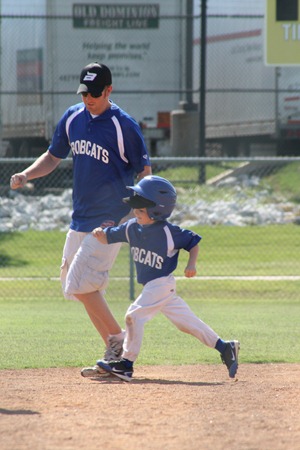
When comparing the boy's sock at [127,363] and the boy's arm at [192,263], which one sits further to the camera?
the boy's sock at [127,363]

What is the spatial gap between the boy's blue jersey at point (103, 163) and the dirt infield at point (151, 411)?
1.09 m

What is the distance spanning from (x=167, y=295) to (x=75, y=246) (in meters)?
0.84

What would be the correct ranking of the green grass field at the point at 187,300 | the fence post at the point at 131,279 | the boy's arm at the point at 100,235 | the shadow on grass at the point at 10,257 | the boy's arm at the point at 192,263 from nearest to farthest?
the boy's arm at the point at 192,263
the boy's arm at the point at 100,235
the green grass field at the point at 187,300
the fence post at the point at 131,279
the shadow on grass at the point at 10,257

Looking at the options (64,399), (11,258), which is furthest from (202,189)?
(64,399)

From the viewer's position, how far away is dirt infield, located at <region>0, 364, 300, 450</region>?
4480 millimetres

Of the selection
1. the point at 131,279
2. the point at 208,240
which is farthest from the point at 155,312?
the point at 208,240

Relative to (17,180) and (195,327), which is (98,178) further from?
(195,327)

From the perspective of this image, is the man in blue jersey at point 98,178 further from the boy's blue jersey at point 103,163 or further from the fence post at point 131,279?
the fence post at point 131,279

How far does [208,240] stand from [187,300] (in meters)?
2.51

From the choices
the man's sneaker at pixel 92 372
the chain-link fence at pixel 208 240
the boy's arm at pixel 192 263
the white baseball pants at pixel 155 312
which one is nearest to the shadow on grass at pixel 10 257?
the chain-link fence at pixel 208 240

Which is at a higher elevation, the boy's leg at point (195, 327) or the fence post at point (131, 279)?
the boy's leg at point (195, 327)

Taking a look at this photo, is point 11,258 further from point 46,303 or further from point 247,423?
point 247,423

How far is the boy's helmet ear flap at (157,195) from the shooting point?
606 cm

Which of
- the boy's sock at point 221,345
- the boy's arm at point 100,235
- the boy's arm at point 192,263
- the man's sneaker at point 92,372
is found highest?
the boy's arm at point 100,235
